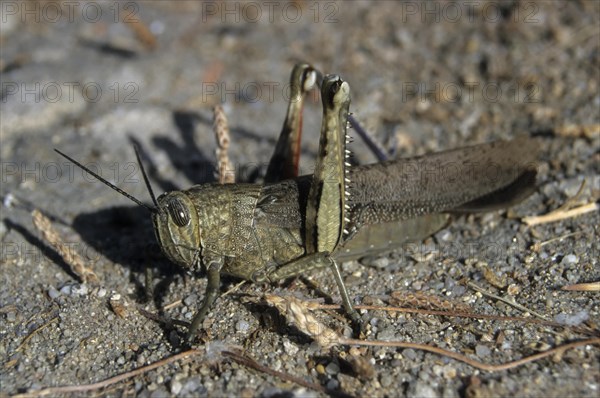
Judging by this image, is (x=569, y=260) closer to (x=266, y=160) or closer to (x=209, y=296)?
(x=209, y=296)

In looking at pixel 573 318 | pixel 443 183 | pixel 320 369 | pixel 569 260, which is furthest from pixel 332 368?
pixel 569 260

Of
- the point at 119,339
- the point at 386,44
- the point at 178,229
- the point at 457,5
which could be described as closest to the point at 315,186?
the point at 178,229

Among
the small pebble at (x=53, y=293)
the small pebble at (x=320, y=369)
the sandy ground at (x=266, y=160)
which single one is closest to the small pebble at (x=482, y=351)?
the sandy ground at (x=266, y=160)

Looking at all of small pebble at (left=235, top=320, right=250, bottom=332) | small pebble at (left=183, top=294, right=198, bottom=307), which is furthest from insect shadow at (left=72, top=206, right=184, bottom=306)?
small pebble at (left=235, top=320, right=250, bottom=332)

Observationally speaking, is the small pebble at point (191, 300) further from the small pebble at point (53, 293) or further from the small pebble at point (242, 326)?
the small pebble at point (53, 293)

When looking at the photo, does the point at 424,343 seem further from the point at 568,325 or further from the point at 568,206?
the point at 568,206

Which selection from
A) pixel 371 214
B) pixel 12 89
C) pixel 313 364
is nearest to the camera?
pixel 313 364
